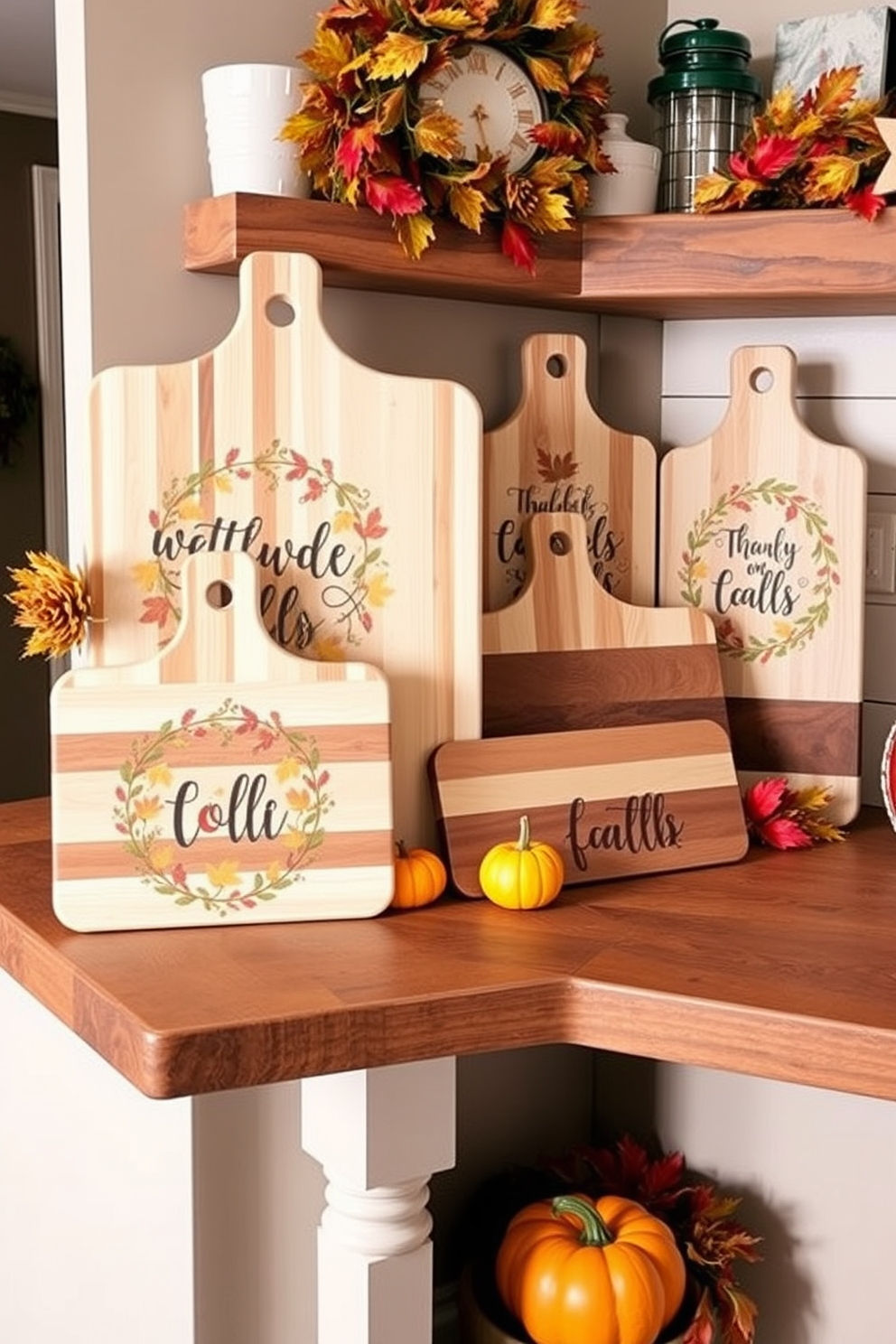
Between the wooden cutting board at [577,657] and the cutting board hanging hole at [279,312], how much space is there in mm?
306

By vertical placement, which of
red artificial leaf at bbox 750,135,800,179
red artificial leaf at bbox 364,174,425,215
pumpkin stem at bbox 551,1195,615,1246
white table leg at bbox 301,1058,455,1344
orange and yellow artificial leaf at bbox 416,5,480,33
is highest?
orange and yellow artificial leaf at bbox 416,5,480,33

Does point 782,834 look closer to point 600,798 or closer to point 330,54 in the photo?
point 600,798

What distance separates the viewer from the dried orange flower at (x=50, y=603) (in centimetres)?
131

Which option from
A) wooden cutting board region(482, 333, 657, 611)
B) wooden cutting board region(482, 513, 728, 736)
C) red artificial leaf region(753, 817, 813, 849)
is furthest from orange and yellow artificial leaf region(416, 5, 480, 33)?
red artificial leaf region(753, 817, 813, 849)

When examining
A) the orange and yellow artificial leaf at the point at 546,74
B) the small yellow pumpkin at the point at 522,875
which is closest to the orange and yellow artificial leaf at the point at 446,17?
the orange and yellow artificial leaf at the point at 546,74

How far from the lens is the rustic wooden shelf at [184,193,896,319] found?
141cm

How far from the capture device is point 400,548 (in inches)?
56.2

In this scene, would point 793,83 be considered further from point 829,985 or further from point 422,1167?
point 422,1167

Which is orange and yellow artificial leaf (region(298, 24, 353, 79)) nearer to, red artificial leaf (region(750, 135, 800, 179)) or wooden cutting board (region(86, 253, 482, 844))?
wooden cutting board (region(86, 253, 482, 844))

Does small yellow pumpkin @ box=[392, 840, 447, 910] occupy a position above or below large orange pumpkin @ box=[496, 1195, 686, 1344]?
above

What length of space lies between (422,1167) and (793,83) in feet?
3.70

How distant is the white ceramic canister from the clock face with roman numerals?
0.10 metres

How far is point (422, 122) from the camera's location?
140cm

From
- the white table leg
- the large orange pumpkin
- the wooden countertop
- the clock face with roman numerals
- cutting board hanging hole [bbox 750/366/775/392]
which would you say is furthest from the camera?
cutting board hanging hole [bbox 750/366/775/392]
